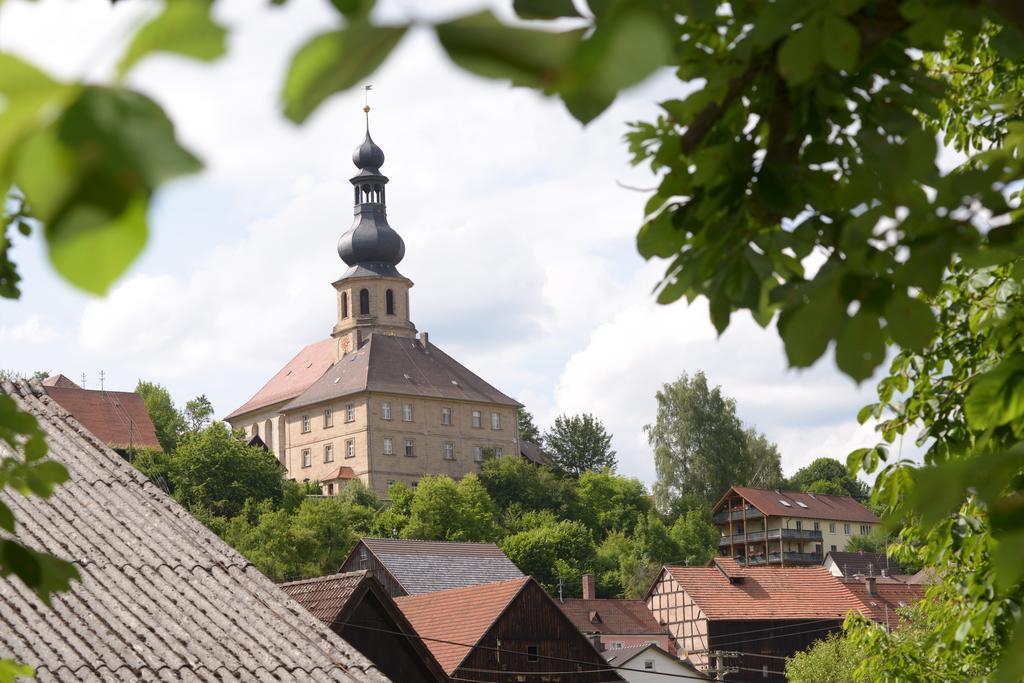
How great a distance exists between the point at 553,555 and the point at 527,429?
37611 millimetres

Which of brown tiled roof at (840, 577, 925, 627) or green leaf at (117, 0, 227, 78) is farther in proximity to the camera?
brown tiled roof at (840, 577, 925, 627)

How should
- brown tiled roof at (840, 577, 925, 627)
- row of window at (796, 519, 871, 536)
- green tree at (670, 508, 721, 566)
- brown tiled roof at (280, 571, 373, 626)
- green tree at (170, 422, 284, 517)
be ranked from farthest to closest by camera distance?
1. row of window at (796, 519, 871, 536)
2. green tree at (670, 508, 721, 566)
3. green tree at (170, 422, 284, 517)
4. brown tiled roof at (840, 577, 925, 627)
5. brown tiled roof at (280, 571, 373, 626)

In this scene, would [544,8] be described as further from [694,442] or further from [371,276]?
[371,276]

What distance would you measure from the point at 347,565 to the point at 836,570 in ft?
152

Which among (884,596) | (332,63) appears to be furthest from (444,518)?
(332,63)

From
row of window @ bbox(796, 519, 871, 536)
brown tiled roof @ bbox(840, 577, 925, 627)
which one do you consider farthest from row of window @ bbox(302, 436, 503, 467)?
brown tiled roof @ bbox(840, 577, 925, 627)

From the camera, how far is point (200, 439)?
7300cm

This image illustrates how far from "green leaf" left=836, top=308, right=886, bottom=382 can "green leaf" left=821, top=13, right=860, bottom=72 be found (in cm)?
31

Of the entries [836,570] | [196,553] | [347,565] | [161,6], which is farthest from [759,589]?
[161,6]

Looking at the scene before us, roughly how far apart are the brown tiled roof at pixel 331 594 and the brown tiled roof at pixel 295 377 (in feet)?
264

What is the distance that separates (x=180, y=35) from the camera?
84 centimetres

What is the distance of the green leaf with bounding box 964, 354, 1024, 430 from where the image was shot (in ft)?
6.42

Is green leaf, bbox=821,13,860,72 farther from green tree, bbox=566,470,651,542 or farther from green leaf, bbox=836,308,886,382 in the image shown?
green tree, bbox=566,470,651,542

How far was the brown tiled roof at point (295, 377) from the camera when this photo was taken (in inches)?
3895
